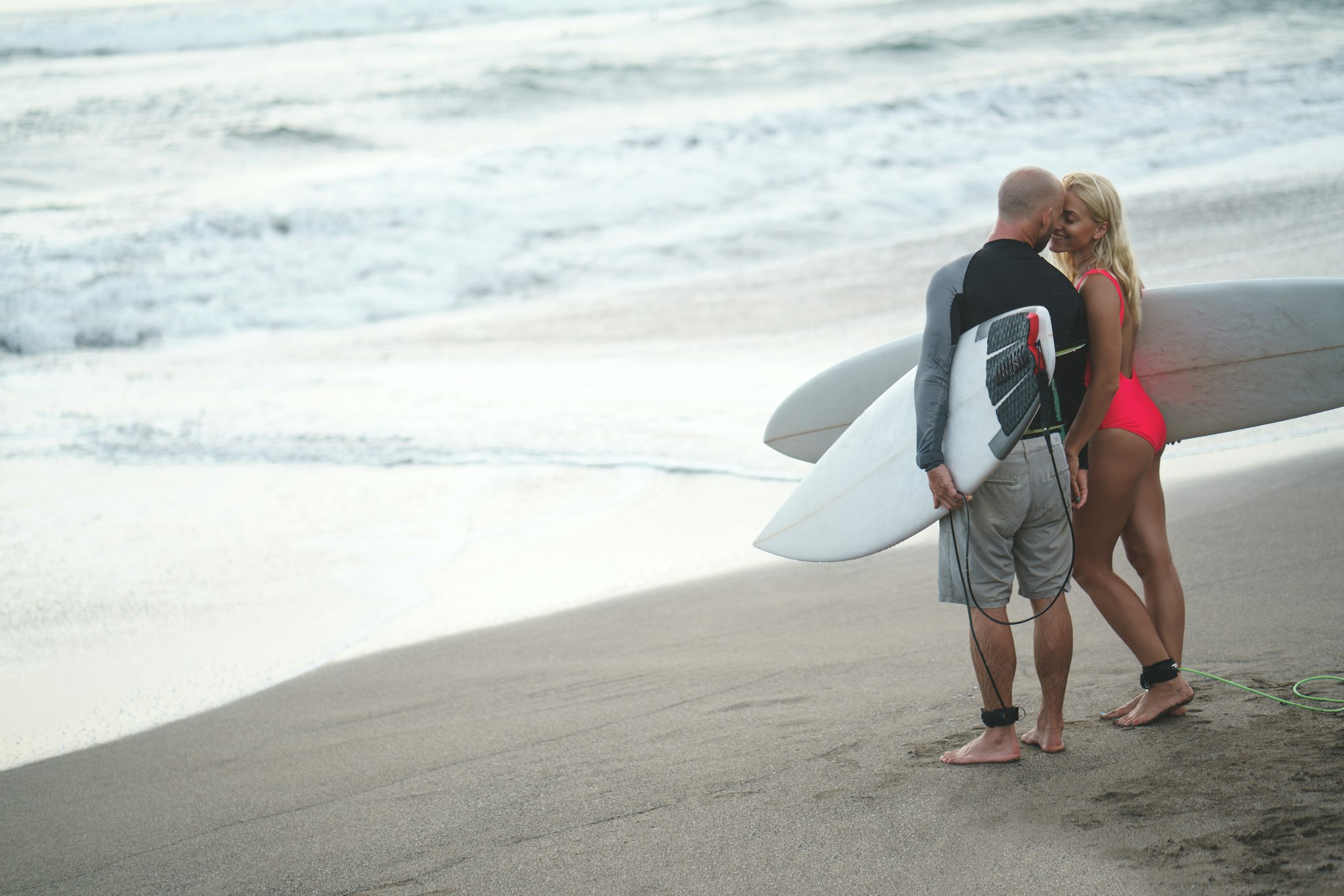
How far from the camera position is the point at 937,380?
7.70 feet

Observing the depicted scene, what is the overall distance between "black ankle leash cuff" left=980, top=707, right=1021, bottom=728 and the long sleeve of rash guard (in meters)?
0.54

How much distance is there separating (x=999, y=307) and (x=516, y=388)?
6120 mm

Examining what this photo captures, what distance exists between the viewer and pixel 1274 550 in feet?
11.8

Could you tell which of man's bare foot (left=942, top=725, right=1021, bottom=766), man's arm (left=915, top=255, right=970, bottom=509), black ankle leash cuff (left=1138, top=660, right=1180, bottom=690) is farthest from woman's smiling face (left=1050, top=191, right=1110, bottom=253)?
man's bare foot (left=942, top=725, right=1021, bottom=766)

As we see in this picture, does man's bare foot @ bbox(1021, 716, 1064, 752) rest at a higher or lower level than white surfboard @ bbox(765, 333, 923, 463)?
lower

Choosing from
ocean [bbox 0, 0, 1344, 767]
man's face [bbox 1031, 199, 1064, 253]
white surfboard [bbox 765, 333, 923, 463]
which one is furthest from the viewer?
ocean [bbox 0, 0, 1344, 767]

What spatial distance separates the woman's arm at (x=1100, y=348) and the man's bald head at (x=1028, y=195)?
0.71 ft

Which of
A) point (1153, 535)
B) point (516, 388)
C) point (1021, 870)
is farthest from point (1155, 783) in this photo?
point (516, 388)

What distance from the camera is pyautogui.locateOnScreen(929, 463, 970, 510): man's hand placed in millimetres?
2324

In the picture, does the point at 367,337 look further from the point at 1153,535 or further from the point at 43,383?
the point at 1153,535

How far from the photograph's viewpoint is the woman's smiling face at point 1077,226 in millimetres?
2471

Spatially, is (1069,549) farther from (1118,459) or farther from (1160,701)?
(1160,701)

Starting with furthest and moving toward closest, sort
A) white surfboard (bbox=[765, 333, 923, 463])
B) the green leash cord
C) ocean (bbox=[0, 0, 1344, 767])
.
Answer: ocean (bbox=[0, 0, 1344, 767]), white surfboard (bbox=[765, 333, 923, 463]), the green leash cord

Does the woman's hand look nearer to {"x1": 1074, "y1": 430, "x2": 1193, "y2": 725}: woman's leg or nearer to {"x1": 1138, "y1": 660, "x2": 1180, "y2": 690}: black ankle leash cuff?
{"x1": 1074, "y1": 430, "x2": 1193, "y2": 725}: woman's leg
